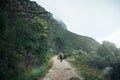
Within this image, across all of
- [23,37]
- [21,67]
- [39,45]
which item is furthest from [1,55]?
[39,45]

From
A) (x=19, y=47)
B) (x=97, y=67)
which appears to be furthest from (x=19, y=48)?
(x=97, y=67)

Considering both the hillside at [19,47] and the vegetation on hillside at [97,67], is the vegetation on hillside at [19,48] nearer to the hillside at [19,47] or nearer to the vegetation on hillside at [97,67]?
the hillside at [19,47]

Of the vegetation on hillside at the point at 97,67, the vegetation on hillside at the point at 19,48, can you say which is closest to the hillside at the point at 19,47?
the vegetation on hillside at the point at 19,48

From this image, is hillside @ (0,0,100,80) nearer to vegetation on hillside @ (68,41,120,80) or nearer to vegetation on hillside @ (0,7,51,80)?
vegetation on hillside @ (0,7,51,80)

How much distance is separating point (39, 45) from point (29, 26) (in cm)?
266

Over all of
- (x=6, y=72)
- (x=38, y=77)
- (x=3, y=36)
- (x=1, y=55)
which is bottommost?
(x=38, y=77)

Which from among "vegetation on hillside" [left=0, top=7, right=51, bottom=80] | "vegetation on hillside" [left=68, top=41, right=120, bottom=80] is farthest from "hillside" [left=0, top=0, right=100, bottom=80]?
"vegetation on hillside" [left=68, top=41, right=120, bottom=80]

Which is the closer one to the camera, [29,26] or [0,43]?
[0,43]

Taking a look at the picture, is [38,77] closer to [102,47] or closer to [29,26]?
[29,26]

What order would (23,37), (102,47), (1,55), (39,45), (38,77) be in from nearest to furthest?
(1,55)
(38,77)
(23,37)
(39,45)
(102,47)

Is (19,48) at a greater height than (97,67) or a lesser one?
greater

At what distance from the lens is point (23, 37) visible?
20000mm

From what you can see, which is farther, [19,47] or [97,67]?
[97,67]

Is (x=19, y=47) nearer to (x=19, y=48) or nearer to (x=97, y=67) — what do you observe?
(x=19, y=48)
